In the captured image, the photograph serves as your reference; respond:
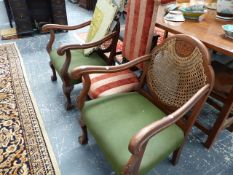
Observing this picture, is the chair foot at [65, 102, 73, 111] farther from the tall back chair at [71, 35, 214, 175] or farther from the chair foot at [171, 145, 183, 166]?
the chair foot at [171, 145, 183, 166]

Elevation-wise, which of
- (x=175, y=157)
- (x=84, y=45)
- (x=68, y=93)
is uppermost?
(x=84, y=45)

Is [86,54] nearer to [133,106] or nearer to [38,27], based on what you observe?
[133,106]

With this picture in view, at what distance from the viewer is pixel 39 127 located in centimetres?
160

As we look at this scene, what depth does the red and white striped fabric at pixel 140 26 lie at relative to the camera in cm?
125

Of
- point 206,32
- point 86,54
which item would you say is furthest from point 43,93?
point 206,32

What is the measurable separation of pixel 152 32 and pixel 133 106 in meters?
0.51

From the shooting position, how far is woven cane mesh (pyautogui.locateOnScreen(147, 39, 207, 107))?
1058 millimetres

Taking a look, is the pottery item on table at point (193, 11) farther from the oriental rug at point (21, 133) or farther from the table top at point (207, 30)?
the oriental rug at point (21, 133)

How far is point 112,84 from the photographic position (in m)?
1.39

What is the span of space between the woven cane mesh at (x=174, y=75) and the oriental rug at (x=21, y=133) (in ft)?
2.84

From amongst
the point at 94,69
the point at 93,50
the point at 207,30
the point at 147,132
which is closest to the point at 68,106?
the point at 93,50

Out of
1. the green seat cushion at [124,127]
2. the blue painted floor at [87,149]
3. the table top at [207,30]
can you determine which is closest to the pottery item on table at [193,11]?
the table top at [207,30]

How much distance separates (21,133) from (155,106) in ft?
3.49

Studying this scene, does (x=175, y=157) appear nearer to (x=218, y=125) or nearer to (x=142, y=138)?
(x=218, y=125)
